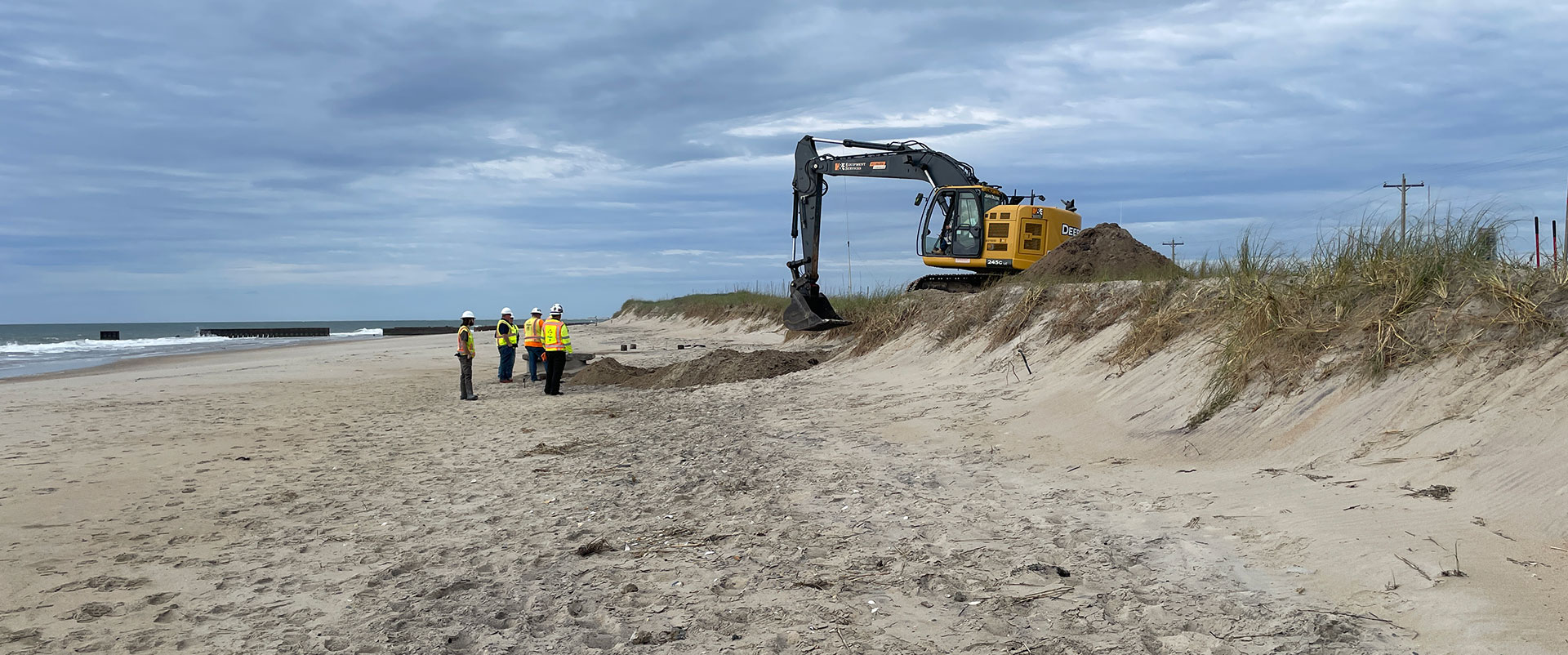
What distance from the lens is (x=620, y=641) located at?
3.60 metres

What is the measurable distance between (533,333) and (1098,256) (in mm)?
10054

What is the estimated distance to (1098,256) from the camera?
49.0 ft

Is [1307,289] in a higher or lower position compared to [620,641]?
higher

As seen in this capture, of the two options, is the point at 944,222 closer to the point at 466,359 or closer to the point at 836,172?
the point at 836,172

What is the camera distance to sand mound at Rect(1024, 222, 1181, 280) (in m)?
14.5

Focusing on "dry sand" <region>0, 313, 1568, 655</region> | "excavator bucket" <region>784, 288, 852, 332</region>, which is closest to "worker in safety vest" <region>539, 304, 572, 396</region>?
"excavator bucket" <region>784, 288, 852, 332</region>

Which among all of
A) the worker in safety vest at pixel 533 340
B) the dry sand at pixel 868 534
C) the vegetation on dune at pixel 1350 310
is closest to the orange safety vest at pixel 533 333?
the worker in safety vest at pixel 533 340

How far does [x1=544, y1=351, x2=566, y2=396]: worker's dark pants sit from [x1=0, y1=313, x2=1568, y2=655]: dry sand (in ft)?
17.8

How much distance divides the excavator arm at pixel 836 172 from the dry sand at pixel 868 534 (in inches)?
404

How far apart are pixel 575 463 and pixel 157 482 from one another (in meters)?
A: 3.29

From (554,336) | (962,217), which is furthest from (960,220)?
(554,336)

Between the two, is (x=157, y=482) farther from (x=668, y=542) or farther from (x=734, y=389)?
(x=734, y=389)

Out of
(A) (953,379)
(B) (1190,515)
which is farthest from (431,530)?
(A) (953,379)

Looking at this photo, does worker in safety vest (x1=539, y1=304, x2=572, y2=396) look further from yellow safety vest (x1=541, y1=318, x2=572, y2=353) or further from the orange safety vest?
the orange safety vest
